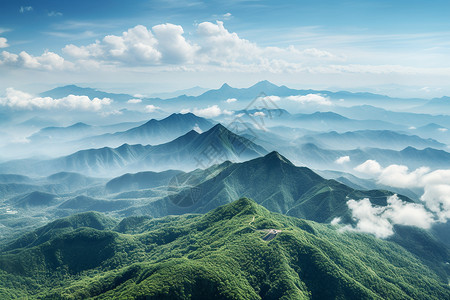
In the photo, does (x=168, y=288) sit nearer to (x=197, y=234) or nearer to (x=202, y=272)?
(x=202, y=272)

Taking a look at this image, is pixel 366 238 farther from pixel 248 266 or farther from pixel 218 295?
pixel 218 295

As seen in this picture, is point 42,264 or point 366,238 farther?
point 366,238

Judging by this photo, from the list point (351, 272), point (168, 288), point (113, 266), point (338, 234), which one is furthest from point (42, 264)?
point (338, 234)

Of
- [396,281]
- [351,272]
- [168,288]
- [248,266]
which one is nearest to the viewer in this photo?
[168,288]

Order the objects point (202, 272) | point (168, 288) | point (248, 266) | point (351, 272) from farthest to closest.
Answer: point (351, 272)
point (248, 266)
point (202, 272)
point (168, 288)

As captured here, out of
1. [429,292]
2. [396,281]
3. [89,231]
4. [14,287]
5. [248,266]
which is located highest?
[248,266]

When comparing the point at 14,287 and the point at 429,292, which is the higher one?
the point at 14,287
